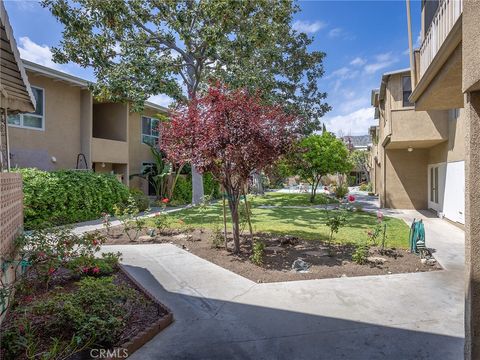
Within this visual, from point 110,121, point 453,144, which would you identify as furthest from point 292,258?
point 110,121

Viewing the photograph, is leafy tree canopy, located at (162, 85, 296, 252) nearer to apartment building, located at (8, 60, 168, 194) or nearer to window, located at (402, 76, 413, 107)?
apartment building, located at (8, 60, 168, 194)

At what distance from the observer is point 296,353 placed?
3.77 metres

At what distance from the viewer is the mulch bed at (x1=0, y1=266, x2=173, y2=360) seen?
3818mm

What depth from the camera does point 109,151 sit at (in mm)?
18188

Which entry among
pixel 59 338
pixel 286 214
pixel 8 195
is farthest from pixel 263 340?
pixel 286 214

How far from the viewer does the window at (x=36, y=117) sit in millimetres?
13844

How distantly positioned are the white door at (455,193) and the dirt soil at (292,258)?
5554mm

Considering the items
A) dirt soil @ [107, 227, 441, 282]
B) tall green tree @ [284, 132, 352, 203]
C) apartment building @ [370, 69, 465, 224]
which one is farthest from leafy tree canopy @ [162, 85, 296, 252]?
tall green tree @ [284, 132, 352, 203]

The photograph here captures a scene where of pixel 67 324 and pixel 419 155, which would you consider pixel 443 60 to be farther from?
pixel 419 155

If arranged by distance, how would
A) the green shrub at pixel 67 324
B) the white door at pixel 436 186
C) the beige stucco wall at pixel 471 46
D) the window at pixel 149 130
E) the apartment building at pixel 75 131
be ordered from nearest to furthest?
the beige stucco wall at pixel 471 46, the green shrub at pixel 67 324, the apartment building at pixel 75 131, the white door at pixel 436 186, the window at pixel 149 130

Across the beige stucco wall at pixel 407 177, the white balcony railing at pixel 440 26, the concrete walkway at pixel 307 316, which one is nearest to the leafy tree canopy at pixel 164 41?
the beige stucco wall at pixel 407 177

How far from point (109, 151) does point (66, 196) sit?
238 inches

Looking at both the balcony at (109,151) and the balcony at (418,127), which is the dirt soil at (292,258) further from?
the balcony at (109,151)

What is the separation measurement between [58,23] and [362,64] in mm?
16482
